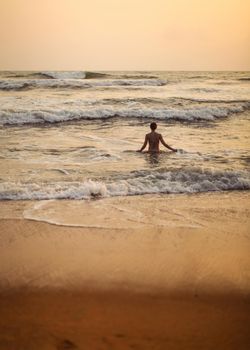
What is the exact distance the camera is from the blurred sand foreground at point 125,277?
1.01m

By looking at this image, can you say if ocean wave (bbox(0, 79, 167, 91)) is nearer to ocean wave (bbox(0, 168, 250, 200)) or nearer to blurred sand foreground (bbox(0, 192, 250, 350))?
ocean wave (bbox(0, 168, 250, 200))

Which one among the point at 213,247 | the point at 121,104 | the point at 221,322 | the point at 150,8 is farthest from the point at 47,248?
the point at 121,104

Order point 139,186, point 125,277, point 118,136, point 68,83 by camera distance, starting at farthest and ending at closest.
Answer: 1. point 68,83
2. point 118,136
3. point 139,186
4. point 125,277

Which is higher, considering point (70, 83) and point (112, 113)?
point (70, 83)

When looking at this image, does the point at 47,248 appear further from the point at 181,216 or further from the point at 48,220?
the point at 181,216

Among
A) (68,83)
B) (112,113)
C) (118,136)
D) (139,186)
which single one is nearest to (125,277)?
(139,186)

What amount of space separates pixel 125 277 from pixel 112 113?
4.54 metres

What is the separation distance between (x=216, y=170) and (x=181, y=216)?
0.84 m

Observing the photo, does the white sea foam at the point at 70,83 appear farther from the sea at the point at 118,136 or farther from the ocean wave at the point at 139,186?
the ocean wave at the point at 139,186

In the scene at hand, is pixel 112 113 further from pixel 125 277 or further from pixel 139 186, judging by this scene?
pixel 125 277

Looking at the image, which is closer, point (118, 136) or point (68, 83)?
point (118, 136)

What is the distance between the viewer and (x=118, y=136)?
14.7ft

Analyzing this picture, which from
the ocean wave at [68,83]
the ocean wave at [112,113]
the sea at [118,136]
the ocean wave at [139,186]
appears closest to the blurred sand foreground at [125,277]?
the ocean wave at [139,186]

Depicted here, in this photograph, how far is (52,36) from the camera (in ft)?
8.52
